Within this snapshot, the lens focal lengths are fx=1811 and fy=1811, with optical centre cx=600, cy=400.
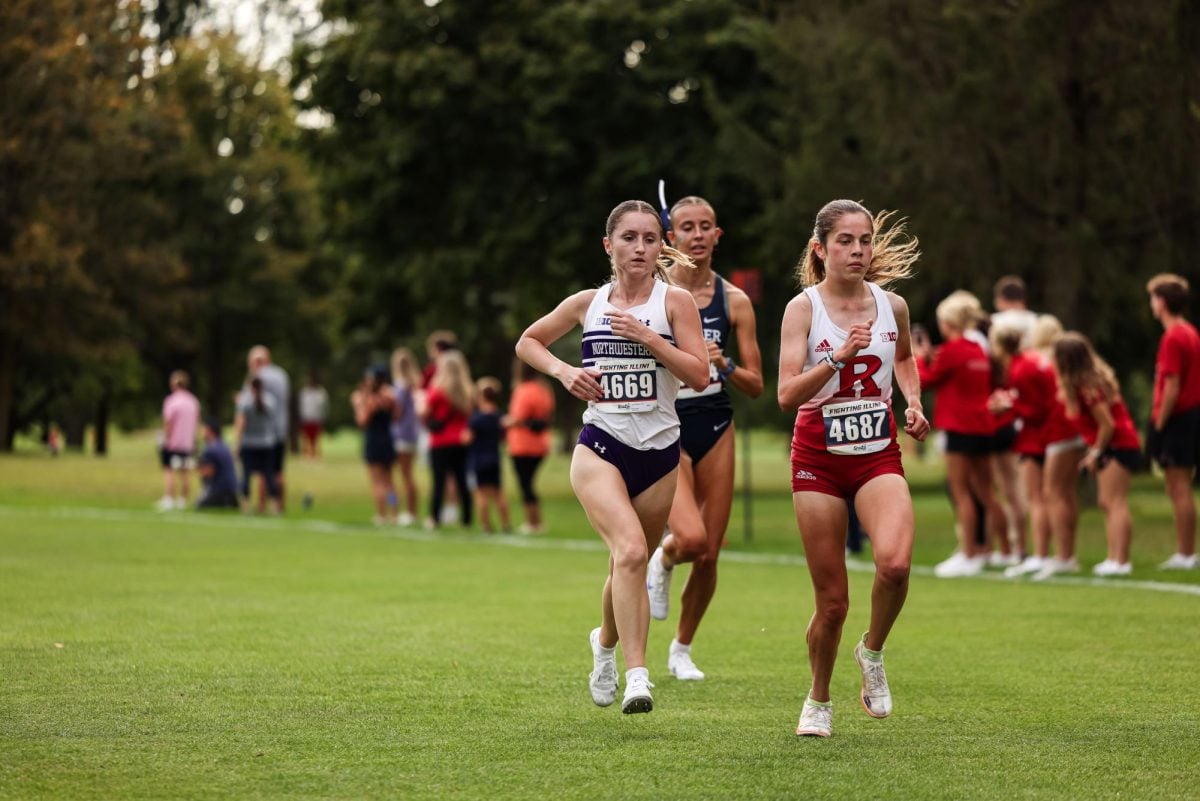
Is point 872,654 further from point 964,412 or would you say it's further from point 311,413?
point 311,413

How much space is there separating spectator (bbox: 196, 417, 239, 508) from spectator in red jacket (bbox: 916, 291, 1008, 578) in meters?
14.3

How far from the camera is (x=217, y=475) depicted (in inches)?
1088

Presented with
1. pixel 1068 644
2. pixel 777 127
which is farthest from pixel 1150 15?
pixel 1068 644

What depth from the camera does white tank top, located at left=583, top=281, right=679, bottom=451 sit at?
7.91 meters

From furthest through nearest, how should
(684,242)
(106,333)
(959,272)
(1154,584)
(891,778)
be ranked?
(106,333) < (959,272) < (1154,584) < (684,242) < (891,778)

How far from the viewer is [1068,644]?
35.5ft

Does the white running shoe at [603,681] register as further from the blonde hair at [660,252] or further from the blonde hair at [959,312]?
the blonde hair at [959,312]

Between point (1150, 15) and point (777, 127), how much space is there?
6.01 metres

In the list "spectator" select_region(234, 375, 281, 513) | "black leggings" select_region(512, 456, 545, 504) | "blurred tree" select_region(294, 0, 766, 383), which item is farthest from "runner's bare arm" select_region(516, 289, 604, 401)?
"blurred tree" select_region(294, 0, 766, 383)

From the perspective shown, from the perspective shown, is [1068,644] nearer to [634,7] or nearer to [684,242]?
[684,242]

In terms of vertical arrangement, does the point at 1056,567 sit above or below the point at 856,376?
below

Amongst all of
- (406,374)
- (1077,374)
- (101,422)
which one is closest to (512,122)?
(406,374)

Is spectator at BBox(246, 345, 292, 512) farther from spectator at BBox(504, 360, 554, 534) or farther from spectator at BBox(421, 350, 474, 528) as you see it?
spectator at BBox(504, 360, 554, 534)

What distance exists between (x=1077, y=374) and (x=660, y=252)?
7.40 m
